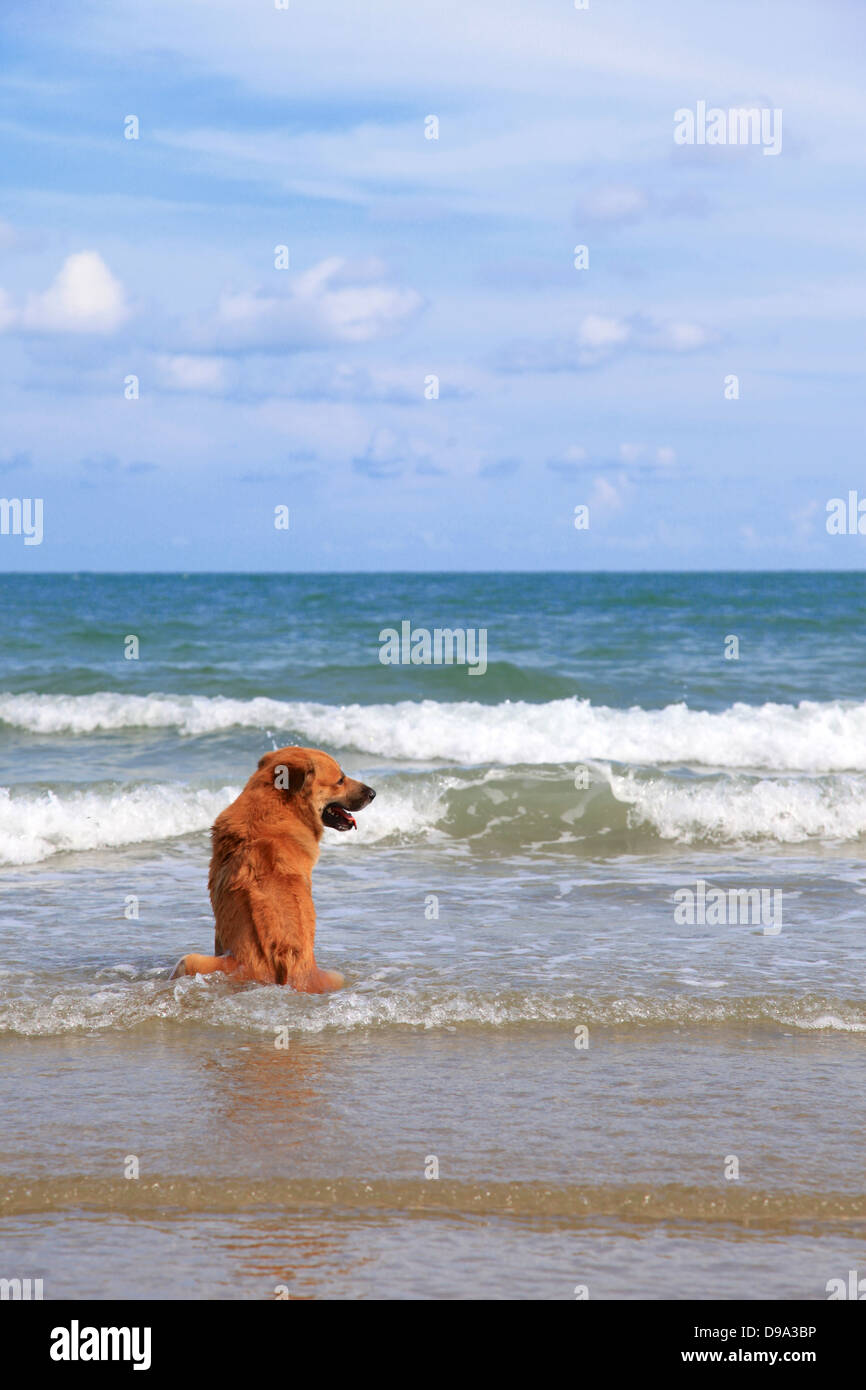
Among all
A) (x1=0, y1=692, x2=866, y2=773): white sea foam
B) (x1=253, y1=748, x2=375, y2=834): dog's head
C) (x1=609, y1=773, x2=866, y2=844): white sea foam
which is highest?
(x1=253, y1=748, x2=375, y2=834): dog's head

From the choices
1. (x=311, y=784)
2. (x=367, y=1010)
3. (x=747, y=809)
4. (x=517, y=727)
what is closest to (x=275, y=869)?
(x=311, y=784)

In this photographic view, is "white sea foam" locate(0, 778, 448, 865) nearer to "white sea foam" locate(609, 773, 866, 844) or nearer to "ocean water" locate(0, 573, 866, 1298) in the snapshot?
"ocean water" locate(0, 573, 866, 1298)

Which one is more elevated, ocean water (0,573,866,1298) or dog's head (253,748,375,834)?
dog's head (253,748,375,834)

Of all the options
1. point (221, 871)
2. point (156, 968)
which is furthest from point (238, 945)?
point (156, 968)

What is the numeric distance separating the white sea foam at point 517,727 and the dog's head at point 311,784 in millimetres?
8873

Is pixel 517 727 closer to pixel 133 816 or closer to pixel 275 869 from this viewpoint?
pixel 133 816

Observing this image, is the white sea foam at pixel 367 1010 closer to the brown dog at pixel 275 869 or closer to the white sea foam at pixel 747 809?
the brown dog at pixel 275 869

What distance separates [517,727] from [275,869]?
1109 centimetres

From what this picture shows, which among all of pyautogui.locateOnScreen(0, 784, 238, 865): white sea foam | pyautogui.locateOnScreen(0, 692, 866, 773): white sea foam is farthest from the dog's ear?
pyautogui.locateOnScreen(0, 692, 866, 773): white sea foam

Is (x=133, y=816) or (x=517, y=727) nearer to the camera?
(x=133, y=816)

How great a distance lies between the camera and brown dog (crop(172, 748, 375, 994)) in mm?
5969

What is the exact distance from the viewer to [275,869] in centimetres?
609

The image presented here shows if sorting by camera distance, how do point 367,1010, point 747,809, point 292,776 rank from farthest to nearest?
point 747,809 → point 292,776 → point 367,1010
